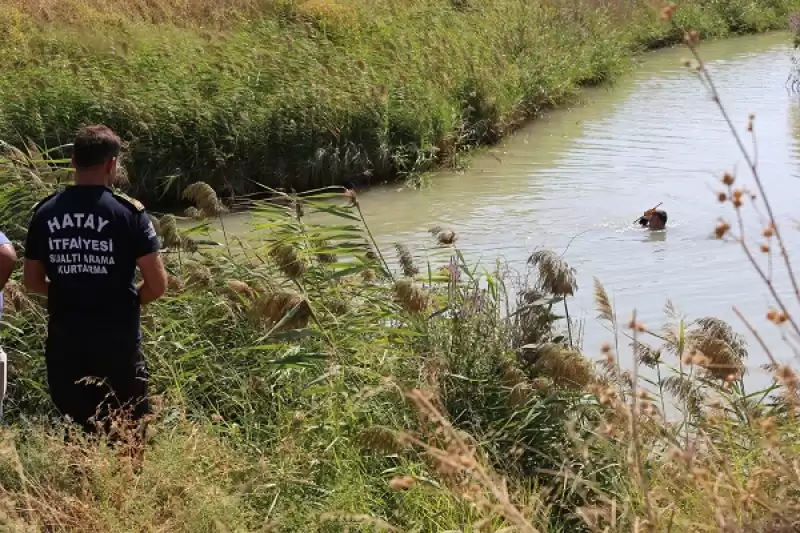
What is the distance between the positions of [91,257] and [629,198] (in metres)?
9.05

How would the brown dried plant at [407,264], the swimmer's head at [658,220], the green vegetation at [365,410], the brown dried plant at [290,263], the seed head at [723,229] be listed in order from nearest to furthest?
1. the seed head at [723,229]
2. the green vegetation at [365,410]
3. the brown dried plant at [290,263]
4. the brown dried plant at [407,264]
5. the swimmer's head at [658,220]

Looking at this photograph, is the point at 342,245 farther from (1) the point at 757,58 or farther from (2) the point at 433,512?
(1) the point at 757,58

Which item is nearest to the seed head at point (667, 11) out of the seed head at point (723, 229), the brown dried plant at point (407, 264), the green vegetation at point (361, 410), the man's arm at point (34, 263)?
the seed head at point (723, 229)

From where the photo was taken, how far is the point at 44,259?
422cm

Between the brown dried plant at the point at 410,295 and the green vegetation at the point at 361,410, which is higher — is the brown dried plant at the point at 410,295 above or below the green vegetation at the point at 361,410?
above

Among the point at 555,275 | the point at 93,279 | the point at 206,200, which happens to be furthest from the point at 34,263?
the point at 555,275

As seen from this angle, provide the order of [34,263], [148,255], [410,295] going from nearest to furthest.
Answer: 1. [148,255]
2. [34,263]
3. [410,295]

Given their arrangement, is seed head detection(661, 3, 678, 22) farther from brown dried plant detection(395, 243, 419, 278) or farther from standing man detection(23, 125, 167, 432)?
brown dried plant detection(395, 243, 419, 278)

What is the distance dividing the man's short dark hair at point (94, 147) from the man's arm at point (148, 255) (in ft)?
0.82

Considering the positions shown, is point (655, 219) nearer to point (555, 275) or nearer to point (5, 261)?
point (555, 275)

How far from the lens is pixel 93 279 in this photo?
4.15 m

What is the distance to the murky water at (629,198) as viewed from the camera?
8.89 metres

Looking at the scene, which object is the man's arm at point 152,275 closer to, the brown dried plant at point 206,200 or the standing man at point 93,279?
the standing man at point 93,279

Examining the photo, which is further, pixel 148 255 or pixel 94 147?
pixel 148 255
